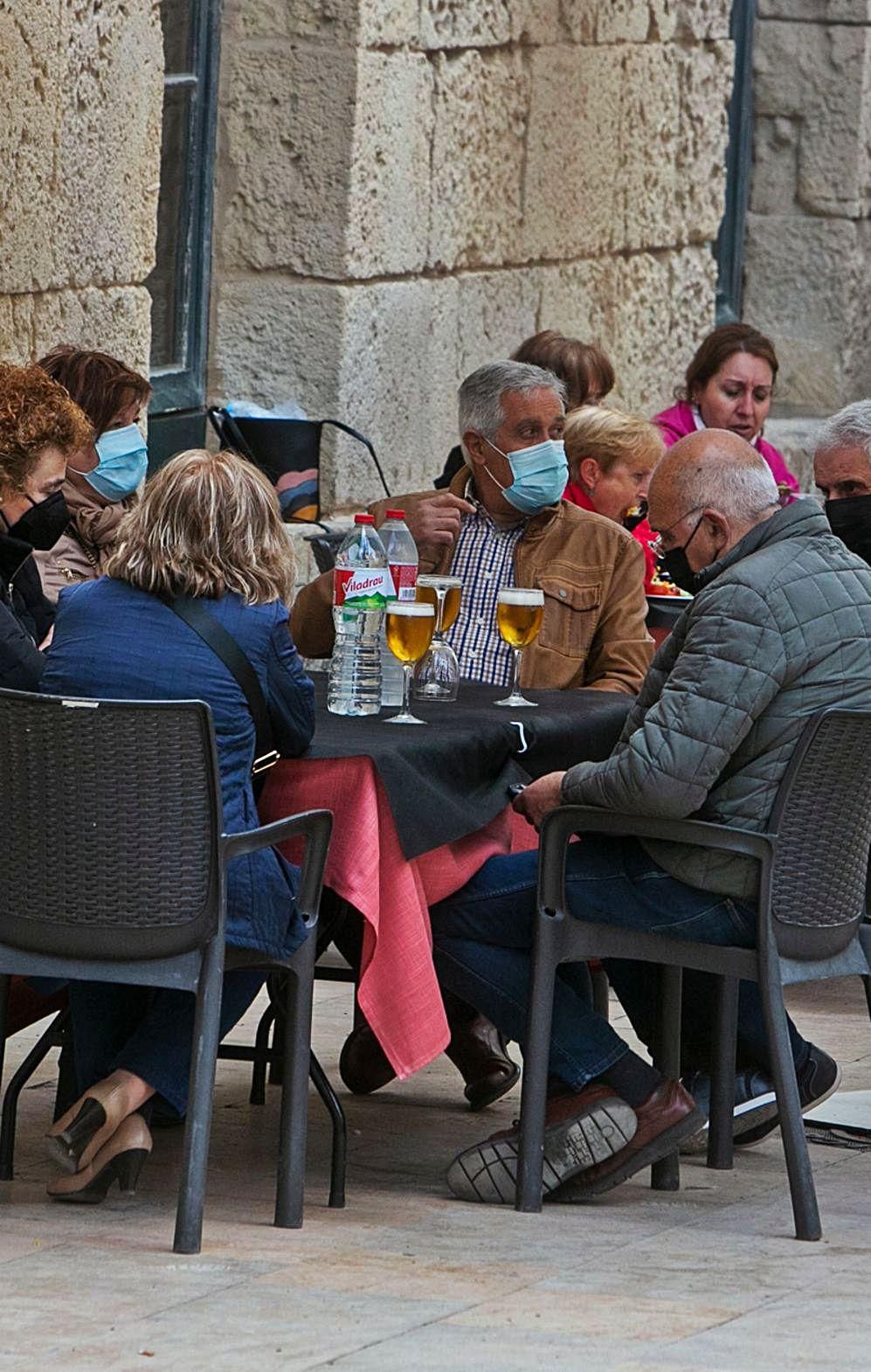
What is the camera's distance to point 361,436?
702 centimetres

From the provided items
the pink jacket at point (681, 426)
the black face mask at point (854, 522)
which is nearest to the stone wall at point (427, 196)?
the pink jacket at point (681, 426)

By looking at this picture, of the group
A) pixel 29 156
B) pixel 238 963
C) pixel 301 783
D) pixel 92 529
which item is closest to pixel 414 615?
pixel 301 783

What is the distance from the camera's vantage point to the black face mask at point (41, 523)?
173 inches

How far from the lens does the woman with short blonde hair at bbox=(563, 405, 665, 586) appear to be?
595cm

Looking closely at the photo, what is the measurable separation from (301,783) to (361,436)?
10.1ft

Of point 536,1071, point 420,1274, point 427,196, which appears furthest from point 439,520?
point 427,196

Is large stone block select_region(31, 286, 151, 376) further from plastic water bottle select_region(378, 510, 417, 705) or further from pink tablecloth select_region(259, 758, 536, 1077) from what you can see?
pink tablecloth select_region(259, 758, 536, 1077)

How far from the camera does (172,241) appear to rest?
7180mm

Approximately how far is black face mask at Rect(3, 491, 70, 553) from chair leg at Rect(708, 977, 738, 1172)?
1.41 meters

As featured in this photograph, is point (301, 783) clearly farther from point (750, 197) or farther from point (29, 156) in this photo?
point (750, 197)

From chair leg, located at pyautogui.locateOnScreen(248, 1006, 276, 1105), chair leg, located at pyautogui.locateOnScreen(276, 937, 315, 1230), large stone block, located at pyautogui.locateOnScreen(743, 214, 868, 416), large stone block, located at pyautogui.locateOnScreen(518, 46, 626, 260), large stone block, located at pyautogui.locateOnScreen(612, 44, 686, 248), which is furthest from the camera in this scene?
large stone block, located at pyautogui.locateOnScreen(743, 214, 868, 416)

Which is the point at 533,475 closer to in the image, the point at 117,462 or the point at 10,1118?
the point at 117,462

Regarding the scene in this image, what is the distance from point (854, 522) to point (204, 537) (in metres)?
1.71

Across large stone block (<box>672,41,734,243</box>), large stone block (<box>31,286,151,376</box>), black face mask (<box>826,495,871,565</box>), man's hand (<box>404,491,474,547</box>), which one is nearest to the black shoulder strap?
man's hand (<box>404,491,474,547</box>)
